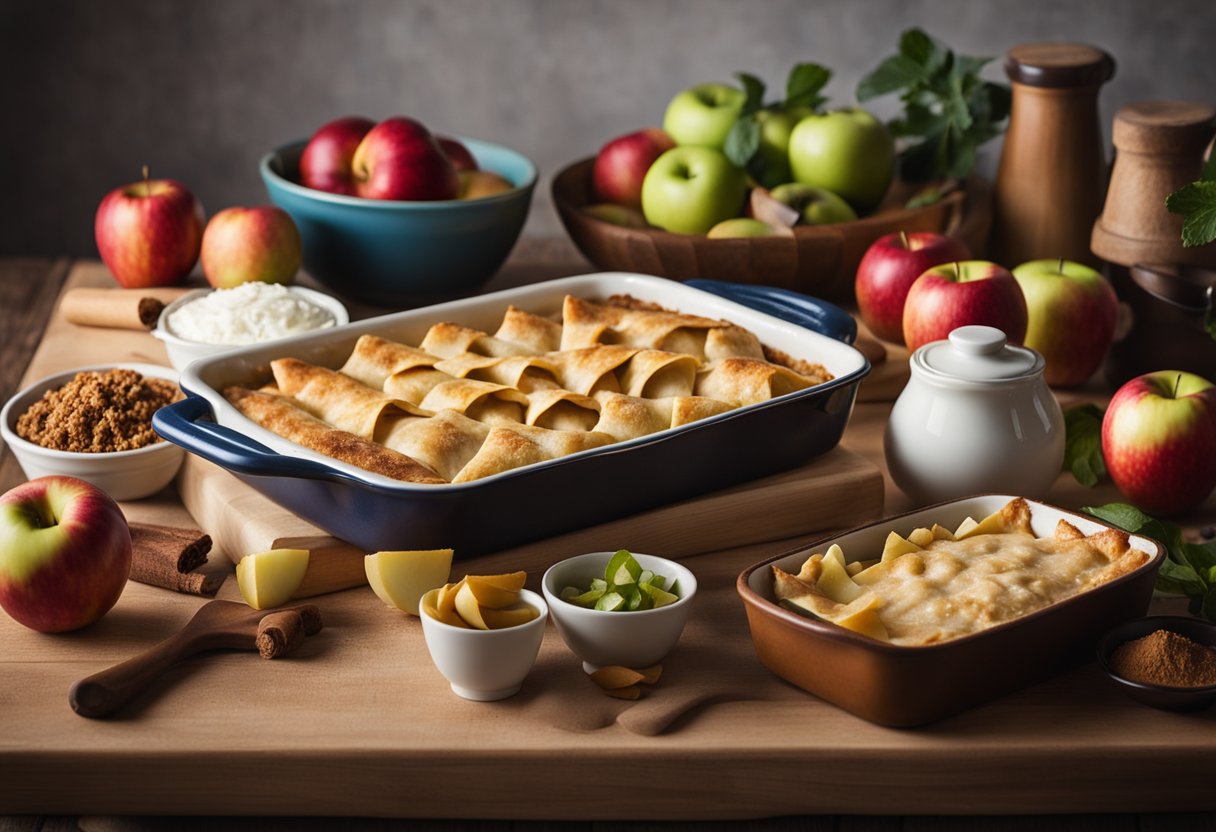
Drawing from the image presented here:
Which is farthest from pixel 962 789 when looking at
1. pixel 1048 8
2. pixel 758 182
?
pixel 1048 8

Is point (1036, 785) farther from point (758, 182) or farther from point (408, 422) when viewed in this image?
point (758, 182)

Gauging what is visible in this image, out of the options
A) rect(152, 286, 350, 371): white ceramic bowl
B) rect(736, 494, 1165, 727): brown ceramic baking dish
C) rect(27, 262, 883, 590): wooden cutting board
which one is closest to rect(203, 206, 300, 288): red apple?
rect(152, 286, 350, 371): white ceramic bowl

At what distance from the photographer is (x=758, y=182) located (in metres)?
2.29

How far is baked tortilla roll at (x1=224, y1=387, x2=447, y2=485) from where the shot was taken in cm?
137

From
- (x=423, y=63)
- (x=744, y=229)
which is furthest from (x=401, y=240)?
(x=423, y=63)

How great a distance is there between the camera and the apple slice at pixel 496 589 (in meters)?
1.22

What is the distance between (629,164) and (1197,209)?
1.02 meters

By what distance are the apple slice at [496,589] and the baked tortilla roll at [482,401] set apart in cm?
29

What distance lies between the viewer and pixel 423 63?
333 centimetres

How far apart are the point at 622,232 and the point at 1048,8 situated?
157 cm

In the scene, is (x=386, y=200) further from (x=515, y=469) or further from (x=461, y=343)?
(x=515, y=469)

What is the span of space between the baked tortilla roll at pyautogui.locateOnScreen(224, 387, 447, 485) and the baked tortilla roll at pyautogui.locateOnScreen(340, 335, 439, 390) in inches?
4.6

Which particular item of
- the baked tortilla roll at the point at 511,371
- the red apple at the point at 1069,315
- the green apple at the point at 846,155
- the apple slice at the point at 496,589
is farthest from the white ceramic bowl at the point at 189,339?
the red apple at the point at 1069,315

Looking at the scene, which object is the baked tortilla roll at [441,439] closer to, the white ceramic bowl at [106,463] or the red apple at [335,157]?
the white ceramic bowl at [106,463]
